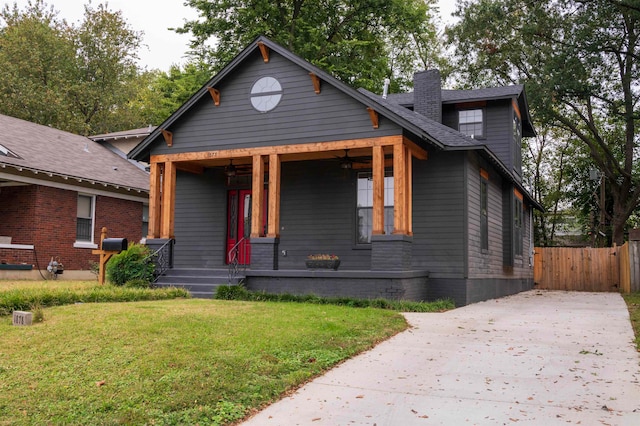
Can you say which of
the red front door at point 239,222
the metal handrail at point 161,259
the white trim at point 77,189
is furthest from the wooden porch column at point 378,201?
the white trim at point 77,189

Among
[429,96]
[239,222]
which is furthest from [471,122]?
[239,222]

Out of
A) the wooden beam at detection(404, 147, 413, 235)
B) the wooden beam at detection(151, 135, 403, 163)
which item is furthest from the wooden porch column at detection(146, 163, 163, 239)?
the wooden beam at detection(404, 147, 413, 235)

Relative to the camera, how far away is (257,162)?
13844mm

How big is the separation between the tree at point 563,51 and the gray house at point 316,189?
1042cm

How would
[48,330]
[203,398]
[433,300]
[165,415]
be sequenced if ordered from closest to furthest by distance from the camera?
1. [165,415]
2. [203,398]
3. [48,330]
4. [433,300]

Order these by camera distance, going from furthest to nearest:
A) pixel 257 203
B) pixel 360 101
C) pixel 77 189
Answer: pixel 77 189 → pixel 257 203 → pixel 360 101

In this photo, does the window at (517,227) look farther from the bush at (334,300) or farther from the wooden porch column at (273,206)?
the wooden porch column at (273,206)

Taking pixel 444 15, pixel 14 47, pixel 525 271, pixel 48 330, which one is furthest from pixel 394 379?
pixel 444 15

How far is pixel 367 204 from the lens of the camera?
14.7 m

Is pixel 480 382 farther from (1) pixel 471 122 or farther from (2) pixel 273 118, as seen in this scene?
(1) pixel 471 122

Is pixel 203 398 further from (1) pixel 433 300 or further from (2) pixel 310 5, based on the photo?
(2) pixel 310 5

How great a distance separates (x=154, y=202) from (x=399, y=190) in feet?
20.6

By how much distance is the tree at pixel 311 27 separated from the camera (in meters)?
27.9

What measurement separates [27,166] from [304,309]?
10873 mm
